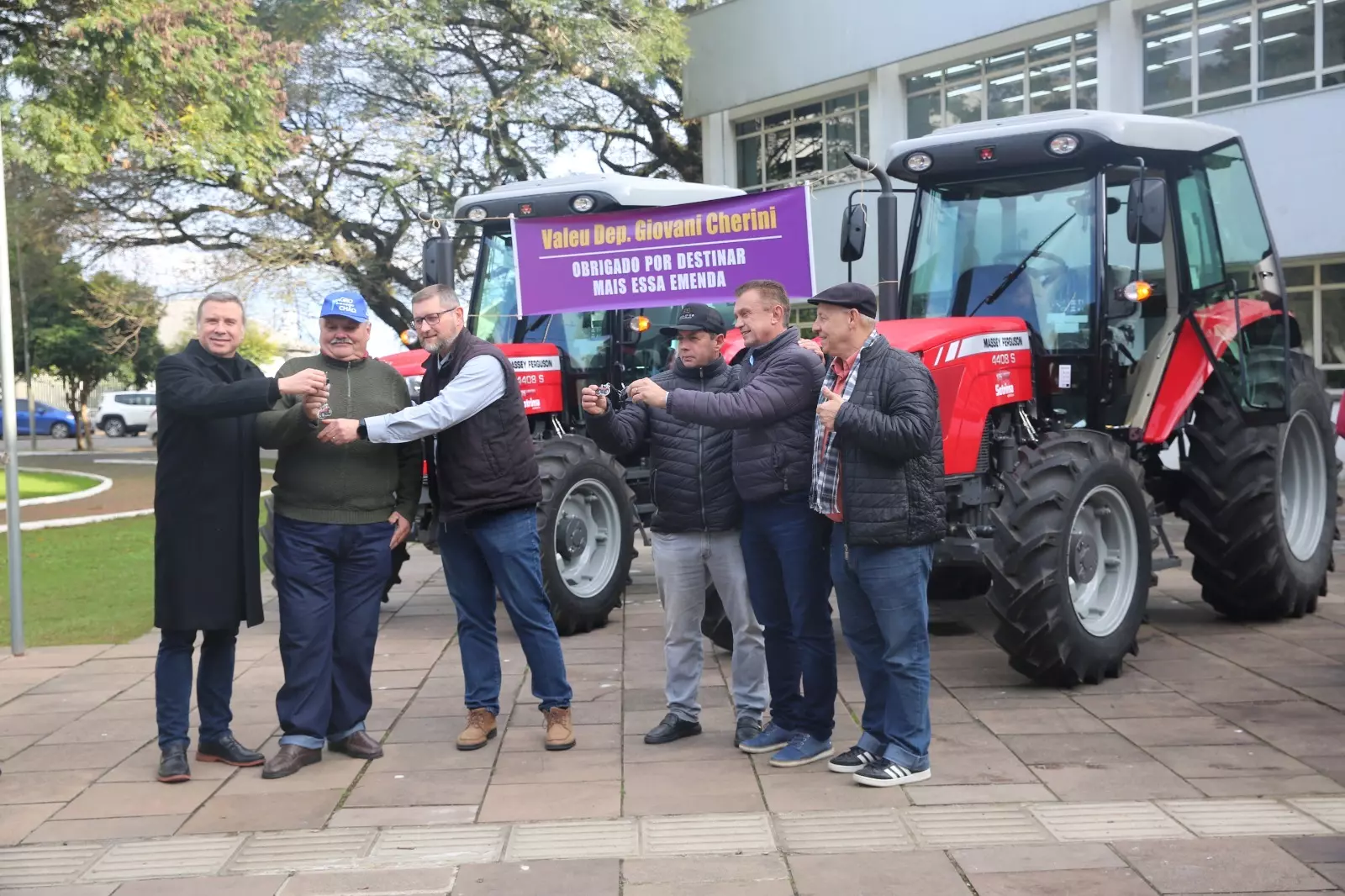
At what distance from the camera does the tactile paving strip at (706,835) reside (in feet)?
16.3

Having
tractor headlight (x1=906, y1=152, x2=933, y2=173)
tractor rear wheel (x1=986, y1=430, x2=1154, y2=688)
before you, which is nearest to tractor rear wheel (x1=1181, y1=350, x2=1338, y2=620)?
tractor rear wheel (x1=986, y1=430, x2=1154, y2=688)

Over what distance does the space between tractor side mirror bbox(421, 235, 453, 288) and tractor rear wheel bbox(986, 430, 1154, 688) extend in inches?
157

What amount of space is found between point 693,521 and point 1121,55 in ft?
51.8

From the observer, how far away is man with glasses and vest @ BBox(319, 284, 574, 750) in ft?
20.7

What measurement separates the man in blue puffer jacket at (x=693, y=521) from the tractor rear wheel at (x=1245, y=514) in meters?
3.66

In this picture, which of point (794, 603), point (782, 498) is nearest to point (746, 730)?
point (794, 603)

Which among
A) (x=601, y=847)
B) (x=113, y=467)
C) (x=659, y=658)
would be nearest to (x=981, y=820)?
(x=601, y=847)

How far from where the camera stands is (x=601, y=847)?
16.5ft

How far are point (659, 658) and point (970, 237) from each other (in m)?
2.95

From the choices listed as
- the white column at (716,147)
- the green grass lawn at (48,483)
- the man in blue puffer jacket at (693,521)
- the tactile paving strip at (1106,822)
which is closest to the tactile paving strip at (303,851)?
the man in blue puffer jacket at (693,521)

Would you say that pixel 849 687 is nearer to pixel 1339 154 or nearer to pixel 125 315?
pixel 1339 154

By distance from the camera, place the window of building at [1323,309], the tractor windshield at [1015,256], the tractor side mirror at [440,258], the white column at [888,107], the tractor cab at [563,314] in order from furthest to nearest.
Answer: the white column at [888,107] → the window of building at [1323,309] → the tractor cab at [563,314] → the tractor side mirror at [440,258] → the tractor windshield at [1015,256]

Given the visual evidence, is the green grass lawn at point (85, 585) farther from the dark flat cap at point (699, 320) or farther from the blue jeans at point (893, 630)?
the blue jeans at point (893, 630)

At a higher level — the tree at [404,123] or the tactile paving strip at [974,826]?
the tree at [404,123]
